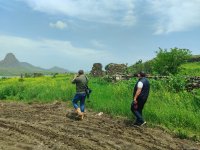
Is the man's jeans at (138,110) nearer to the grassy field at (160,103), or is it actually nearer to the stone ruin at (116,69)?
the grassy field at (160,103)

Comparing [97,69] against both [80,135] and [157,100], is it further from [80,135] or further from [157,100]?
[80,135]

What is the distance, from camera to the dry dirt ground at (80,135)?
12578mm

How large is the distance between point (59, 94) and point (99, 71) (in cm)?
2772

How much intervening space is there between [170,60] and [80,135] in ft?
100

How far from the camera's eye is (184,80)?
23375mm

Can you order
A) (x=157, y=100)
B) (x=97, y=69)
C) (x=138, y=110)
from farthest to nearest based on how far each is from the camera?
(x=97, y=69) < (x=157, y=100) < (x=138, y=110)

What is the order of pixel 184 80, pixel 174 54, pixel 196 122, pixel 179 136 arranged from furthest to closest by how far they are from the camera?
1. pixel 174 54
2. pixel 184 80
3. pixel 196 122
4. pixel 179 136

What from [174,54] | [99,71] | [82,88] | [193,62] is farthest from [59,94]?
[193,62]

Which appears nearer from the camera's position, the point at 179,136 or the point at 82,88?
the point at 179,136

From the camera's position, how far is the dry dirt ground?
495 inches

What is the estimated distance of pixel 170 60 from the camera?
143 feet

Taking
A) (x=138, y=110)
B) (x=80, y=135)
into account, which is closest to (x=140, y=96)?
(x=138, y=110)

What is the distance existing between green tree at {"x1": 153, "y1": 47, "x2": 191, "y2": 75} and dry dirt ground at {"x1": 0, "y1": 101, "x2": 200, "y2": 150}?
83.6ft

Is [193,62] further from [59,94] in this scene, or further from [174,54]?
[59,94]
